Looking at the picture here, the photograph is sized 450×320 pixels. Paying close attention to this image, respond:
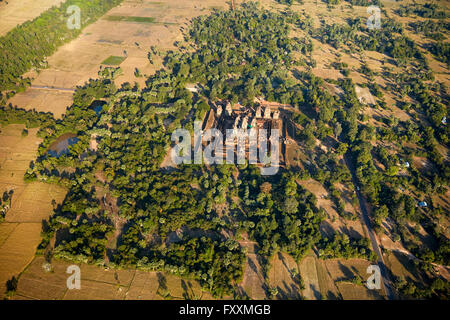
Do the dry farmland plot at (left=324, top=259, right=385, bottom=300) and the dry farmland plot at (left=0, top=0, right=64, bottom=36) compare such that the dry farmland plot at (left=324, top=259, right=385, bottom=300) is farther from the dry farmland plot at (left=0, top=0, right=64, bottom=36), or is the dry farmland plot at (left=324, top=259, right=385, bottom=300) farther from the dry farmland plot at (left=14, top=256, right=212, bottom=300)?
the dry farmland plot at (left=0, top=0, right=64, bottom=36)

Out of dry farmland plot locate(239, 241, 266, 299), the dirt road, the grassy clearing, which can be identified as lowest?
dry farmland plot locate(239, 241, 266, 299)

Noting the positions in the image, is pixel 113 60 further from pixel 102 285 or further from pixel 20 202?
pixel 102 285

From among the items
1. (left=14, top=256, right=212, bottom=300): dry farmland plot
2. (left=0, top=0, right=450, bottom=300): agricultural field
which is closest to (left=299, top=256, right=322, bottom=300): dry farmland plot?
(left=0, top=0, right=450, bottom=300): agricultural field

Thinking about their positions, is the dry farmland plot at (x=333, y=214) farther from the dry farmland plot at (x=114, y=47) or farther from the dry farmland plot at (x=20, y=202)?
the dry farmland plot at (x=114, y=47)

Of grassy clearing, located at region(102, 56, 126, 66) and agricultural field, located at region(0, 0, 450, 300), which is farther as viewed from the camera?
grassy clearing, located at region(102, 56, 126, 66)

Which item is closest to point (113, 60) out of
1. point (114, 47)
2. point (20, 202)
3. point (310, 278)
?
point (114, 47)

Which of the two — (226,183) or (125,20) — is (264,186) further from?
(125,20)
